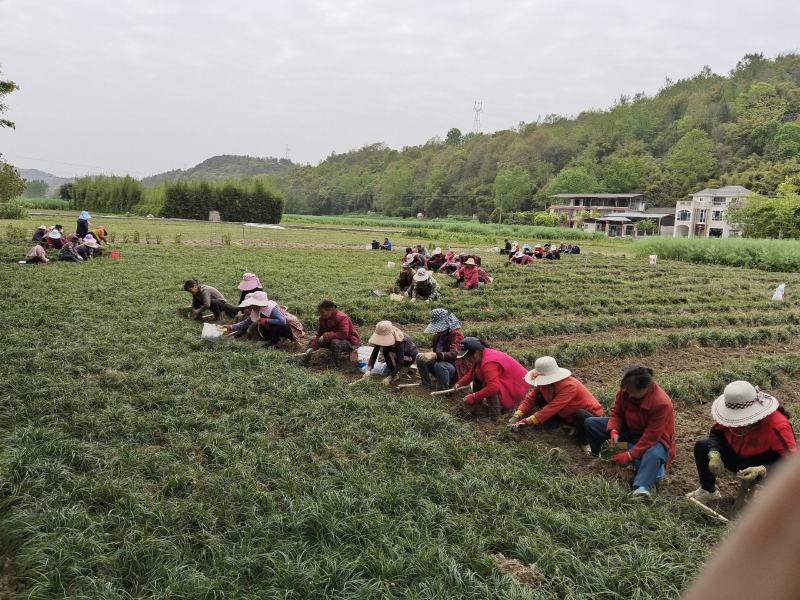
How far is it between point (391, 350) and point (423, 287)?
246 inches

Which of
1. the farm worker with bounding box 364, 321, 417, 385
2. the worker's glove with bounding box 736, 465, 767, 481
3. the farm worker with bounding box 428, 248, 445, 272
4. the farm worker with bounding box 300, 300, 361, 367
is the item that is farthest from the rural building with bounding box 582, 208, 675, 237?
the worker's glove with bounding box 736, 465, 767, 481

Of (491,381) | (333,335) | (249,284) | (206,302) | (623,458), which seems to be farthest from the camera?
(206,302)

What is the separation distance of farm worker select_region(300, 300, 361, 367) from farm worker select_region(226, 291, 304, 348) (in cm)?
93

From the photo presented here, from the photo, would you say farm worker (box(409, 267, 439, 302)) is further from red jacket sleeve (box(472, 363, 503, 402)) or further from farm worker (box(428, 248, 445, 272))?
red jacket sleeve (box(472, 363, 503, 402))

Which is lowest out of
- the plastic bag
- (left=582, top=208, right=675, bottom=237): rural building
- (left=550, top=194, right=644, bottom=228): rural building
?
the plastic bag

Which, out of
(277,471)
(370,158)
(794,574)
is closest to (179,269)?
(277,471)

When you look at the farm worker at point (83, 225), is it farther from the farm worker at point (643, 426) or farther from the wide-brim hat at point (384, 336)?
the farm worker at point (643, 426)

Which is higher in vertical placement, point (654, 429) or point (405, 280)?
point (405, 280)

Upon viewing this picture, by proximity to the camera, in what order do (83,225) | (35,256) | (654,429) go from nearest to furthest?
(654,429) → (35,256) → (83,225)

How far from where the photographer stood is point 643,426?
18.9 ft

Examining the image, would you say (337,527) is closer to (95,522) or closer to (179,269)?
(95,522)

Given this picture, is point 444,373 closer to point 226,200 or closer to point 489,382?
point 489,382

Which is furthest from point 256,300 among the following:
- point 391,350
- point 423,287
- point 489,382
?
point 423,287

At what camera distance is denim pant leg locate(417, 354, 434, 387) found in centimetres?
803
